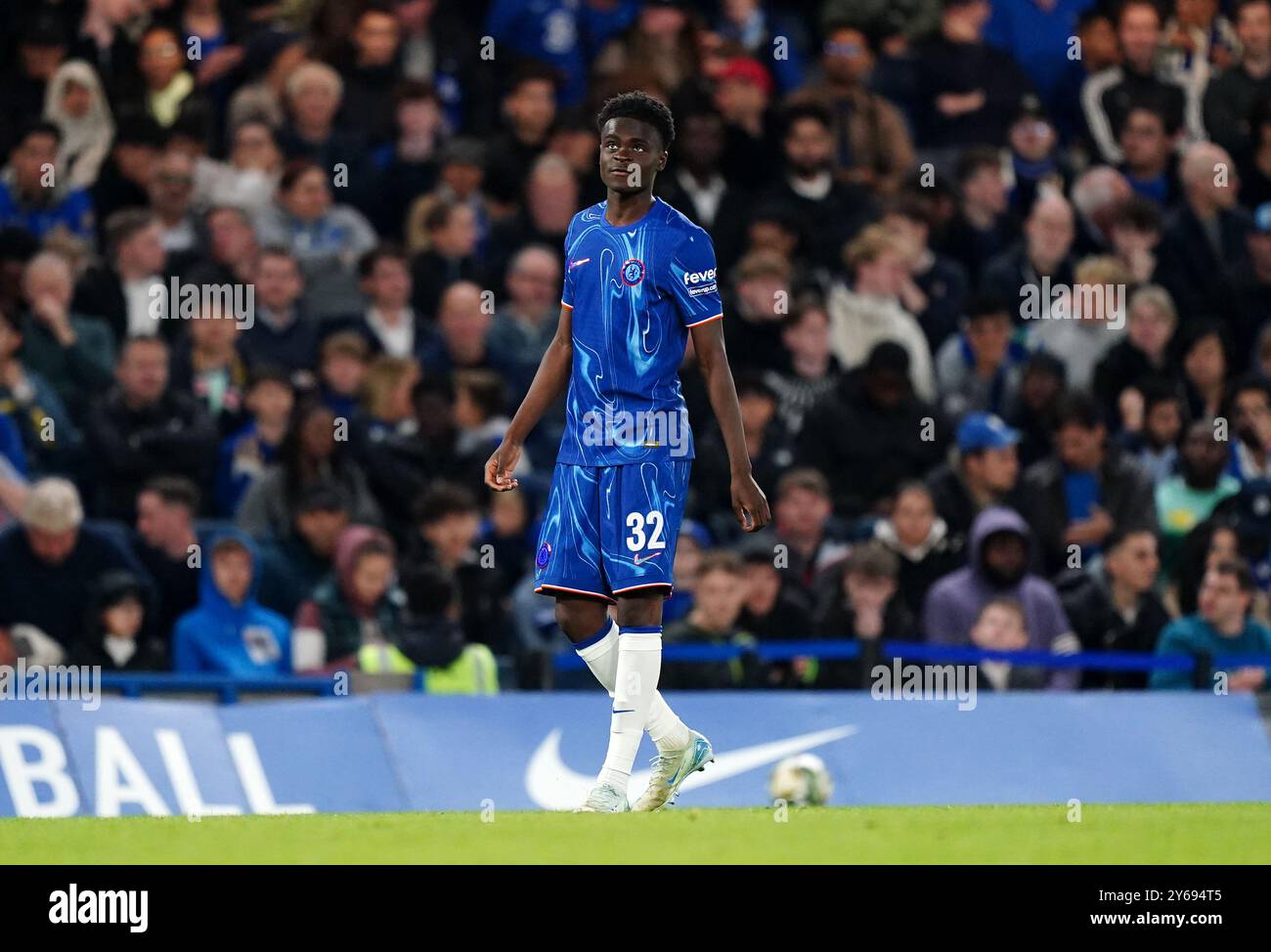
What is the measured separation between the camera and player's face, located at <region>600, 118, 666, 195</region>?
9258 millimetres

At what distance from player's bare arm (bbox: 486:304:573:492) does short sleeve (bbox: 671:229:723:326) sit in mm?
460

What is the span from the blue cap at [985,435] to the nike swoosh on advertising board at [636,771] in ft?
9.43

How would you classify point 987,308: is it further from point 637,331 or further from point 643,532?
point 643,532

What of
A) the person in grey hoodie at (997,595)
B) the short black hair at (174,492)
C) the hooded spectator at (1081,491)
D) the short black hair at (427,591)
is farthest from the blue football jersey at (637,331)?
the hooded spectator at (1081,491)

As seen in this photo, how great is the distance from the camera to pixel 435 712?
42.4 feet

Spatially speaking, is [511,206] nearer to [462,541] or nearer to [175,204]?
[175,204]

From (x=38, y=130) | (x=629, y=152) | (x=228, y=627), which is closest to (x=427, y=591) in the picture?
(x=228, y=627)

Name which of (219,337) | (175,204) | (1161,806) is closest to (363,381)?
(219,337)

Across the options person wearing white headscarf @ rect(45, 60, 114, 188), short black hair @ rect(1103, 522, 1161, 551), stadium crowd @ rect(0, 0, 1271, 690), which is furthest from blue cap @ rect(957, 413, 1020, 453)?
person wearing white headscarf @ rect(45, 60, 114, 188)

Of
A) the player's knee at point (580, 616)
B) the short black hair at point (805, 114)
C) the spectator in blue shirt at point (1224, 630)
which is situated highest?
the short black hair at point (805, 114)

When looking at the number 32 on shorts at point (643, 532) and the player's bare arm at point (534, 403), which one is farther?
the player's bare arm at point (534, 403)

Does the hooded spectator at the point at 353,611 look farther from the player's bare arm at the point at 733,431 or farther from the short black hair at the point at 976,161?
the short black hair at the point at 976,161

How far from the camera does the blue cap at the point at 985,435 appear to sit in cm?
1552

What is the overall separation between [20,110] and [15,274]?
1.87 m
